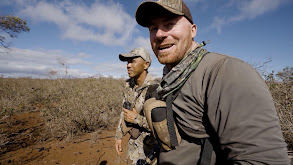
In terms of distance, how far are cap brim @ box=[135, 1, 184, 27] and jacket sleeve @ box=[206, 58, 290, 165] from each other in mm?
632

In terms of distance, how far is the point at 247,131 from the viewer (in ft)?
2.02

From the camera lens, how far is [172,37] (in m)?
1.10

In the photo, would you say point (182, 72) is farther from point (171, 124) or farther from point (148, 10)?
point (148, 10)

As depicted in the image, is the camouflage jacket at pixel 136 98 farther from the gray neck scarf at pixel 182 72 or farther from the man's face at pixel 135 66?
the gray neck scarf at pixel 182 72

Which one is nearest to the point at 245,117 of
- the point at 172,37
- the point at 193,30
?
the point at 172,37

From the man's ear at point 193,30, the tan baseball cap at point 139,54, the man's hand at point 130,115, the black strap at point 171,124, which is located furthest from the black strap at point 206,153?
the tan baseball cap at point 139,54

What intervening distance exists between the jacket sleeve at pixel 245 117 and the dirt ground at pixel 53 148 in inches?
121

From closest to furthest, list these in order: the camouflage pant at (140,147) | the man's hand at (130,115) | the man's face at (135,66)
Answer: the man's hand at (130,115) < the camouflage pant at (140,147) < the man's face at (135,66)

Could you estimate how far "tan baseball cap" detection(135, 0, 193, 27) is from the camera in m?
1.05

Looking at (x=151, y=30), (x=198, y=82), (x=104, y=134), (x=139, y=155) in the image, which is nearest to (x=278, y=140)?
(x=198, y=82)

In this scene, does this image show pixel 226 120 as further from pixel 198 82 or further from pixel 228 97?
pixel 198 82

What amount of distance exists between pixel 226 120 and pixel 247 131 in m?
0.09

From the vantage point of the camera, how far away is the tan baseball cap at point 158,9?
1.05 metres

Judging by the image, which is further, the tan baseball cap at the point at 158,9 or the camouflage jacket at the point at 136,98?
the camouflage jacket at the point at 136,98
